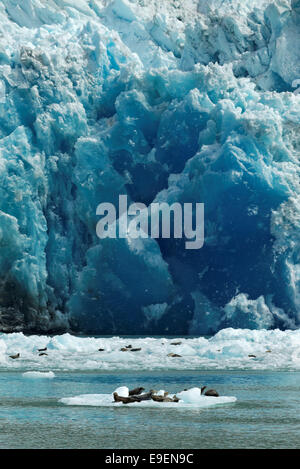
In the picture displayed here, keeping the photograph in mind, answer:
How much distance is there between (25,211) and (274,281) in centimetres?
734

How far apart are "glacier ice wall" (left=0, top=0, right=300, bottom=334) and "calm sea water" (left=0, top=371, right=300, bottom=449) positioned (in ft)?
34.6

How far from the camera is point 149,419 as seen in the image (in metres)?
9.27

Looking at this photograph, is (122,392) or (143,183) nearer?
(122,392)

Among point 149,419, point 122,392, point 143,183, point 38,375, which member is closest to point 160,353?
point 38,375

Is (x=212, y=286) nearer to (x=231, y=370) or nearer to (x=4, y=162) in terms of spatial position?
(x=4, y=162)

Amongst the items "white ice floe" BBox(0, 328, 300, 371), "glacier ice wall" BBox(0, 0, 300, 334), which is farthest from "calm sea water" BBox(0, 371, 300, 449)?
"glacier ice wall" BBox(0, 0, 300, 334)

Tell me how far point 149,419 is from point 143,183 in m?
16.6

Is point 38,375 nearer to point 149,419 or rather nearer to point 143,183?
point 149,419

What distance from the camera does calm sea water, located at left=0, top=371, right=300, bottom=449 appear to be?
7977 mm

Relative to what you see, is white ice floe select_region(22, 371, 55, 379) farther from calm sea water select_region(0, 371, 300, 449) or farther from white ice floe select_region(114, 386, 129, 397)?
white ice floe select_region(114, 386, 129, 397)

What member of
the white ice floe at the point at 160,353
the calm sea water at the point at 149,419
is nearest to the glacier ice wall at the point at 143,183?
the white ice floe at the point at 160,353

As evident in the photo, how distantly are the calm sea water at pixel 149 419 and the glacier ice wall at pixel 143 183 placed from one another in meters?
10.5

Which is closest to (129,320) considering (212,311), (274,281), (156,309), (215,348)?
(156,309)
